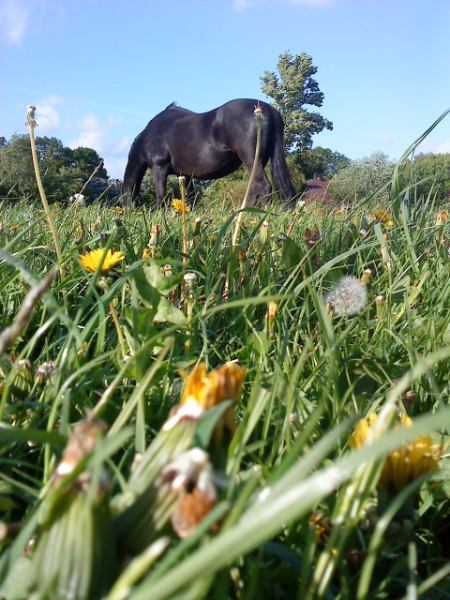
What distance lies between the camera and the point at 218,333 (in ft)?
3.31

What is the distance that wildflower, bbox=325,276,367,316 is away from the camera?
3.48 ft

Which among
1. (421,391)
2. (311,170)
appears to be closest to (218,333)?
(421,391)

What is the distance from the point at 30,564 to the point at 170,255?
1.14 metres

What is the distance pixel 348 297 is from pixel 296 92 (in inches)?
1322

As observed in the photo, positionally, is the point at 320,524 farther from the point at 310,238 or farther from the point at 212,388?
the point at 310,238

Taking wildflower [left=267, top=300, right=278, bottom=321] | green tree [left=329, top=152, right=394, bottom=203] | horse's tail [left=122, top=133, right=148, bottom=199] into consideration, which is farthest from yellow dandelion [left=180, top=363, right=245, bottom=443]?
horse's tail [left=122, top=133, right=148, bottom=199]

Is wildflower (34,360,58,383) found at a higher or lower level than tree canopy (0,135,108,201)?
lower

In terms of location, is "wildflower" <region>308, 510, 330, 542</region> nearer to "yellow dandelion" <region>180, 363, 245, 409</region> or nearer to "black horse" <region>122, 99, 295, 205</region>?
"yellow dandelion" <region>180, 363, 245, 409</region>

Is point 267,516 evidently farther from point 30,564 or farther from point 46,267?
point 46,267

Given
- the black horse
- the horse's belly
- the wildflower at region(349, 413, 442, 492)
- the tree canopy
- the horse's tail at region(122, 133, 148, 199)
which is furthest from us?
the horse's tail at region(122, 133, 148, 199)

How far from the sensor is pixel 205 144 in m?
8.14

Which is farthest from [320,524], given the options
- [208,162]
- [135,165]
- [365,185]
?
[135,165]

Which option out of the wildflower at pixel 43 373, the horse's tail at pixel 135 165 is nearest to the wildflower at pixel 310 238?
the wildflower at pixel 43 373

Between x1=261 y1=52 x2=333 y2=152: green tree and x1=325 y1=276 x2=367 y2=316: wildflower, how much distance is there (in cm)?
3155
